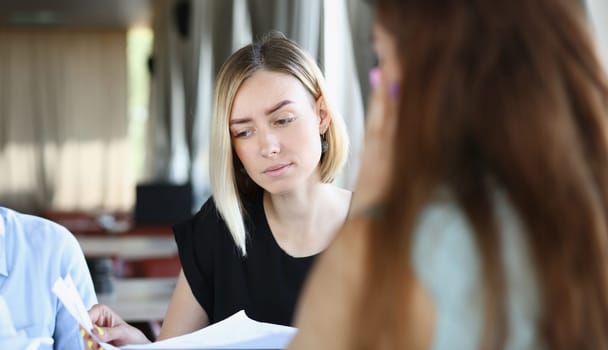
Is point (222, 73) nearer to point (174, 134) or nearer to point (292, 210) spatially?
point (292, 210)

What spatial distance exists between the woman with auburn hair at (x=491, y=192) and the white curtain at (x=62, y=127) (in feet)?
53.4

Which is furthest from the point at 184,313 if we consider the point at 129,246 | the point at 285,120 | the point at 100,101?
the point at 100,101

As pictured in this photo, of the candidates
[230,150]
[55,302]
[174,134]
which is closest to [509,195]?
[230,150]

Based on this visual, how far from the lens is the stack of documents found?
142cm

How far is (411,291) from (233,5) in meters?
8.46

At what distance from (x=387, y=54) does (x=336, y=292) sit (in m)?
0.28

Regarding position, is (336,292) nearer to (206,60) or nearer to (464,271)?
(464,271)

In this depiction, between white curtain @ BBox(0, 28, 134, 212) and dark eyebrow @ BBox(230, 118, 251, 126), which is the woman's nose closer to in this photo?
dark eyebrow @ BBox(230, 118, 251, 126)

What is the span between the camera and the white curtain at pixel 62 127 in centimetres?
1691

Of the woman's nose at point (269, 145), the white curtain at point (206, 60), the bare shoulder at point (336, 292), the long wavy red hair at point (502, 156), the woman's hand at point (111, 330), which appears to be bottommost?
the woman's hand at point (111, 330)

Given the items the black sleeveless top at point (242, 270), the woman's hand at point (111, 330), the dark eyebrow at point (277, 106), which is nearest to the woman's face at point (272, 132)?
A: the dark eyebrow at point (277, 106)

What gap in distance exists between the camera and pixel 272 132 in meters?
2.04

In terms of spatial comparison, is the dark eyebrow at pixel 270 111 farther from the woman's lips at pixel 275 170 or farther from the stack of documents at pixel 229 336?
the stack of documents at pixel 229 336

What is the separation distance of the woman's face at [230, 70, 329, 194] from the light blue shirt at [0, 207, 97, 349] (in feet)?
1.77
